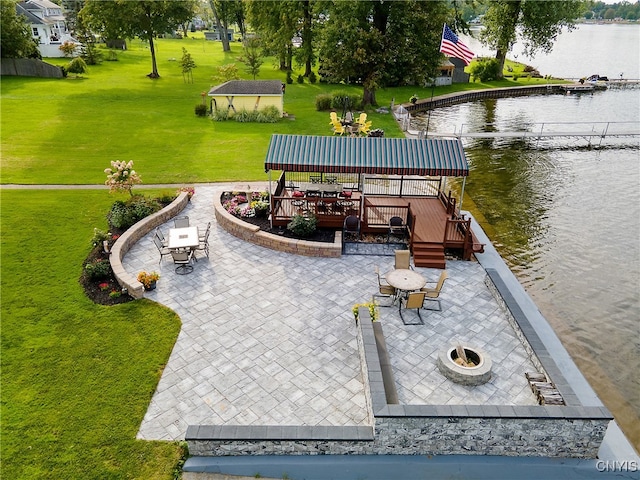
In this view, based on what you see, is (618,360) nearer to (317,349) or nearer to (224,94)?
(317,349)

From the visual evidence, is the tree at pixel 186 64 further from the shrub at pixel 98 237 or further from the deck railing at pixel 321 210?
the deck railing at pixel 321 210

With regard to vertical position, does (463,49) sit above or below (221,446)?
above

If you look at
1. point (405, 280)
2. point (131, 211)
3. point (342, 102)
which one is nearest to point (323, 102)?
point (342, 102)

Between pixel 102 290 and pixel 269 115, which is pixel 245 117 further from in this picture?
pixel 102 290

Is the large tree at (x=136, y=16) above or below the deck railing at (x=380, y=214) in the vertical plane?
above

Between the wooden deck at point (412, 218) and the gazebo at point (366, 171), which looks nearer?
the wooden deck at point (412, 218)

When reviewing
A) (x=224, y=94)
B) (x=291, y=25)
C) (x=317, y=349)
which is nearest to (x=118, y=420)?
(x=317, y=349)

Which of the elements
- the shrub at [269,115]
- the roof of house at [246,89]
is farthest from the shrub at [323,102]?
the shrub at [269,115]

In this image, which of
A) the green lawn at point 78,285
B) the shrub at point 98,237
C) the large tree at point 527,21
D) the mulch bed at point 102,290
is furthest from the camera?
the large tree at point 527,21
